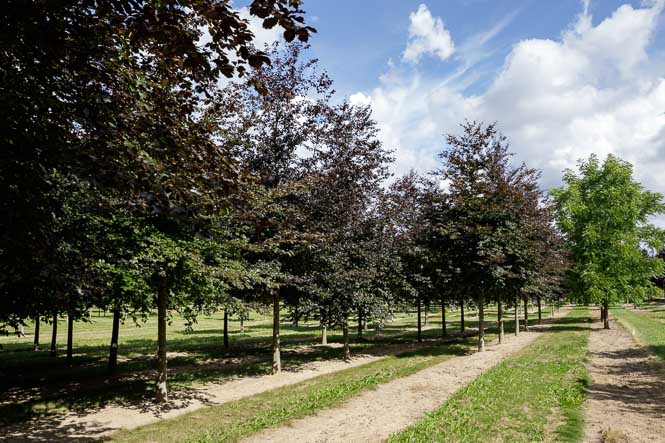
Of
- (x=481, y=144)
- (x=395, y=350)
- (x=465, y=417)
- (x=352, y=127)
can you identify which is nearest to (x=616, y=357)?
(x=395, y=350)

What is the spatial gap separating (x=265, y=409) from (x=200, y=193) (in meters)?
7.38

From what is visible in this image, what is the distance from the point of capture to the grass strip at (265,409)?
939 cm

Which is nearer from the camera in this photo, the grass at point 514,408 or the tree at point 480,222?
the grass at point 514,408

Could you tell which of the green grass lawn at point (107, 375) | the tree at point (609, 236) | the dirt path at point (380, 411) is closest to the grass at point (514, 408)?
the dirt path at point (380, 411)

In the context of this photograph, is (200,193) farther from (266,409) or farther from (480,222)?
(480,222)

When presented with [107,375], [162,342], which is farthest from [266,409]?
[107,375]

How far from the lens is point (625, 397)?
11906mm

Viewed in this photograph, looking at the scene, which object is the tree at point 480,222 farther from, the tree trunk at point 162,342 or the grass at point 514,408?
the tree trunk at point 162,342

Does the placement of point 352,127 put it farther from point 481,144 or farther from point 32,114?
point 32,114

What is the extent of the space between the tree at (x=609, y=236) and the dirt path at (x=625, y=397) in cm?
1270

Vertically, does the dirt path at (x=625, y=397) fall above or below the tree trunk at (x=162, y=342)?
below

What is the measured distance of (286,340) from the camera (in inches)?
1224

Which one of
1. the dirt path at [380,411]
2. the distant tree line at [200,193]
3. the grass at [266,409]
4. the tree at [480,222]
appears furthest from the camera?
the tree at [480,222]

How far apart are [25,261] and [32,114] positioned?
210 cm
